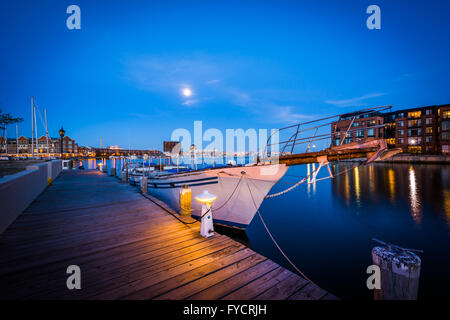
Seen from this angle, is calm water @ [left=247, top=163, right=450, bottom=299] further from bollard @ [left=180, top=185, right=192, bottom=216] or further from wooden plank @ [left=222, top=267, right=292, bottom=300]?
wooden plank @ [left=222, top=267, right=292, bottom=300]

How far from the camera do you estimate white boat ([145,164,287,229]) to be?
6.58 m

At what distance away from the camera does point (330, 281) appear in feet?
18.9

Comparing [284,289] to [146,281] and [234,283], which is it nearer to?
[234,283]

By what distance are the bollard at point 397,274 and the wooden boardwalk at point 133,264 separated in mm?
702

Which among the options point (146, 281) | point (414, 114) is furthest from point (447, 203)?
point (414, 114)

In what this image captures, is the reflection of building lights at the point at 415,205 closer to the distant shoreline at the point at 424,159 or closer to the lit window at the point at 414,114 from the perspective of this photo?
the distant shoreline at the point at 424,159

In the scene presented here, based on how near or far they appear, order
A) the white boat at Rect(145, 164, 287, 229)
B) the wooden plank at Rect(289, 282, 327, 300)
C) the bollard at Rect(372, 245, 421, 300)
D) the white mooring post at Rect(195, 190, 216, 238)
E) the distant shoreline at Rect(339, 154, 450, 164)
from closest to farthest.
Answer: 1. the bollard at Rect(372, 245, 421, 300)
2. the wooden plank at Rect(289, 282, 327, 300)
3. the white mooring post at Rect(195, 190, 216, 238)
4. the white boat at Rect(145, 164, 287, 229)
5. the distant shoreline at Rect(339, 154, 450, 164)

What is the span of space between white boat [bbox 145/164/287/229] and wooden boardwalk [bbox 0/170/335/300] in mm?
2823

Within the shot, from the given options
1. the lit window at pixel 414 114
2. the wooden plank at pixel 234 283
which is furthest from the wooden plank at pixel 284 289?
the lit window at pixel 414 114

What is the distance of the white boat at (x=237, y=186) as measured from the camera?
658 centimetres

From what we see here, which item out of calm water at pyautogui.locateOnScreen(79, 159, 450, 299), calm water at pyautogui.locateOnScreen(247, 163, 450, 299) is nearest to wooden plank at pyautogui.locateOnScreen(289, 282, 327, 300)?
calm water at pyautogui.locateOnScreen(79, 159, 450, 299)
